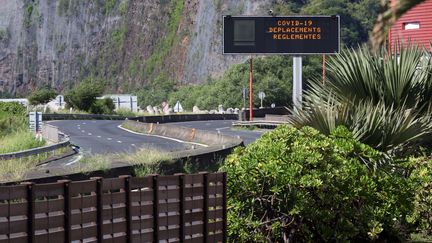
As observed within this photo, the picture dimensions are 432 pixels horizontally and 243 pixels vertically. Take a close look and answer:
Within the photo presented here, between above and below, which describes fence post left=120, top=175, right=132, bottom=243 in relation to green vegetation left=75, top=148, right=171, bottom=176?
above

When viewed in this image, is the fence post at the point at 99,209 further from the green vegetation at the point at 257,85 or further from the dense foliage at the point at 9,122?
Answer: the green vegetation at the point at 257,85

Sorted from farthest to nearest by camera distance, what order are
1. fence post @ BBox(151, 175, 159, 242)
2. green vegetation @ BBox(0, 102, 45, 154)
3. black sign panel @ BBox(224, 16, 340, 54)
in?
black sign panel @ BBox(224, 16, 340, 54)
green vegetation @ BBox(0, 102, 45, 154)
fence post @ BBox(151, 175, 159, 242)

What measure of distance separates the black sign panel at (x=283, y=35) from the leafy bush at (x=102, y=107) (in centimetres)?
4402

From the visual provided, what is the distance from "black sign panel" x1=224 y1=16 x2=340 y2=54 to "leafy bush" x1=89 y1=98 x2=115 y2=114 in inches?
1733

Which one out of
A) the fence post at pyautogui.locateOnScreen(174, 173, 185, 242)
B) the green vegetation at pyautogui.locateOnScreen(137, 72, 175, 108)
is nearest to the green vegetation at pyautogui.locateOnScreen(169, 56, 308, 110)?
the green vegetation at pyautogui.locateOnScreen(137, 72, 175, 108)

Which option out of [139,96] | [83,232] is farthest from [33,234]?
[139,96]

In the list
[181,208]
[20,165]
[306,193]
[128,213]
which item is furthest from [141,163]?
[128,213]

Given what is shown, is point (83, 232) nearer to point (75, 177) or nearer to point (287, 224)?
point (287, 224)

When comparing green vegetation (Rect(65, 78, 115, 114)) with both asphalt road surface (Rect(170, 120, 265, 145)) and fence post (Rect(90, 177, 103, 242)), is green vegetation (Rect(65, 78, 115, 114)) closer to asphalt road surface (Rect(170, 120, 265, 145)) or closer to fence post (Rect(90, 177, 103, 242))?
asphalt road surface (Rect(170, 120, 265, 145))

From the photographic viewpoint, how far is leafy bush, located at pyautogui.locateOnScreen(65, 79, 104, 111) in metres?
92.0

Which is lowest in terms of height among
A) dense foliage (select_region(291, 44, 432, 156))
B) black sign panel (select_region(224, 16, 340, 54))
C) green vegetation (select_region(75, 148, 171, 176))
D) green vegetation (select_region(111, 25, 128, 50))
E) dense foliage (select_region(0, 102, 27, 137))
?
dense foliage (select_region(0, 102, 27, 137))

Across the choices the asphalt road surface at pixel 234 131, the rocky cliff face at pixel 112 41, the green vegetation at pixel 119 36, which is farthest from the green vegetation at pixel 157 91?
the asphalt road surface at pixel 234 131

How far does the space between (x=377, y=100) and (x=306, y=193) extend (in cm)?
368

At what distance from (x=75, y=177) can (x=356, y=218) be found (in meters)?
5.78
